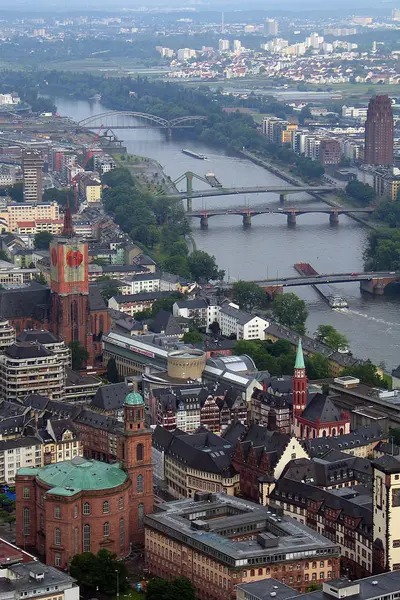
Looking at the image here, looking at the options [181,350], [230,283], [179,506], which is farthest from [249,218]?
[179,506]

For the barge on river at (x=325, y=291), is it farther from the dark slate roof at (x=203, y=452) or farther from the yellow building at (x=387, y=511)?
the yellow building at (x=387, y=511)

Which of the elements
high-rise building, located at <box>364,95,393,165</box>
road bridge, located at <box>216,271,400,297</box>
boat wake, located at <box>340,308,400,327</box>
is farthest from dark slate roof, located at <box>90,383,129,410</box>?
high-rise building, located at <box>364,95,393,165</box>

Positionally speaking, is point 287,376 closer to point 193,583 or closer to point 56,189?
point 193,583

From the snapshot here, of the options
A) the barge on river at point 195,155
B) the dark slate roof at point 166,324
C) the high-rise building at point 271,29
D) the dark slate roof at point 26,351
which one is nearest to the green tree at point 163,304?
the dark slate roof at point 166,324

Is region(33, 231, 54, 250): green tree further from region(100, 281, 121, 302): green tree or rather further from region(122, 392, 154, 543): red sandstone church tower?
region(122, 392, 154, 543): red sandstone church tower

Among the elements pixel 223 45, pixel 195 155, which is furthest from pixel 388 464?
pixel 223 45

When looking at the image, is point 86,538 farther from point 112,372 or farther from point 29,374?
point 112,372
